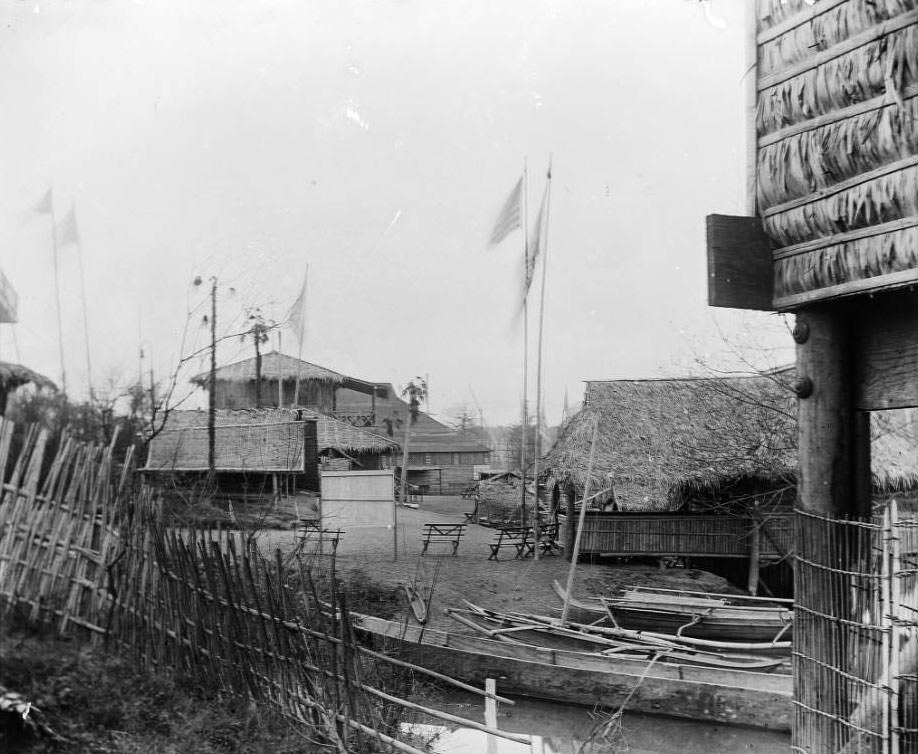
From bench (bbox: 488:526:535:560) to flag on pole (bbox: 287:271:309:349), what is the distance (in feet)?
12.5

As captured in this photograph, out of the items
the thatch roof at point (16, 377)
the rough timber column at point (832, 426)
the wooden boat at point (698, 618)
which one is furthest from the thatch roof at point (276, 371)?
the rough timber column at point (832, 426)

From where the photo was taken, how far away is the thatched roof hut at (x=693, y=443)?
9078 millimetres

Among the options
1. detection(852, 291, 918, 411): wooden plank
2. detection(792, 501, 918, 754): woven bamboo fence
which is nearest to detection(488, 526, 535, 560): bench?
detection(792, 501, 918, 754): woven bamboo fence

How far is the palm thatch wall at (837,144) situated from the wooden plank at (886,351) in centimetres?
15

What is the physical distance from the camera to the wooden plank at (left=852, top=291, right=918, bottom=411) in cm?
177

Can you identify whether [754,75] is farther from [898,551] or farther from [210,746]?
[210,746]

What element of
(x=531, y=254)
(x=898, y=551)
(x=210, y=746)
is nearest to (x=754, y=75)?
(x=898, y=551)

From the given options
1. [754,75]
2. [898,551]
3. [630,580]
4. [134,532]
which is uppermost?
[754,75]

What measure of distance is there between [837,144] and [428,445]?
4.48 meters

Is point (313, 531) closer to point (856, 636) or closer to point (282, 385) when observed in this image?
point (282, 385)

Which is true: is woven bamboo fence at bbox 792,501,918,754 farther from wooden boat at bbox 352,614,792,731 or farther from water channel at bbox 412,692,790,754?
wooden boat at bbox 352,614,792,731

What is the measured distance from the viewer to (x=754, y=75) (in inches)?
80.4

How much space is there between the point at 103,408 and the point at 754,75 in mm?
3543

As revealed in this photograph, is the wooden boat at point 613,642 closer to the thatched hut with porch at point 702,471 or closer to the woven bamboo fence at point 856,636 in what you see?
the thatched hut with porch at point 702,471
